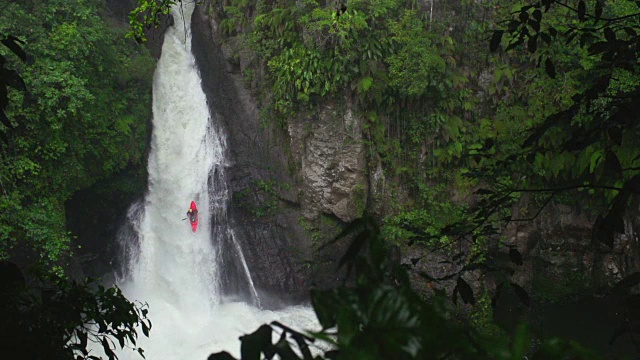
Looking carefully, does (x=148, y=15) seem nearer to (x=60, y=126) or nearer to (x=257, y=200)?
(x=60, y=126)

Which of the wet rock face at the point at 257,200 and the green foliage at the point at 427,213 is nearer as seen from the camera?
the green foliage at the point at 427,213

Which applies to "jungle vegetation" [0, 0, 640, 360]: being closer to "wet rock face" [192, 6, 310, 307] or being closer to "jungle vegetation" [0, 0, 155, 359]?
"jungle vegetation" [0, 0, 155, 359]

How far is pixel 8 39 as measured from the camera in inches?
82.8

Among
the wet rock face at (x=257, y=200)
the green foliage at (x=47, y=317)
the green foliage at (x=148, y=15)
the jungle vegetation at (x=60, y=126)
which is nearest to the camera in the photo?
the green foliage at (x=47, y=317)

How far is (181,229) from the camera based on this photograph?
13.6 meters

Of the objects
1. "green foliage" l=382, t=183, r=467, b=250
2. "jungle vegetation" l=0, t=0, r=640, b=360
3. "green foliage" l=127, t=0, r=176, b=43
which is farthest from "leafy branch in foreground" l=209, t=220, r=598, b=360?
"green foliage" l=382, t=183, r=467, b=250

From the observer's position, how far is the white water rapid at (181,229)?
12120mm

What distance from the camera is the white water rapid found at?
39.8ft

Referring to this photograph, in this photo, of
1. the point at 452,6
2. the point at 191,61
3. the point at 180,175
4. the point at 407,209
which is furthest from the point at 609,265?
the point at 191,61

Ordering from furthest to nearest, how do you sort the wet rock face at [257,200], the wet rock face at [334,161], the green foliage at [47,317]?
the wet rock face at [257,200] < the wet rock face at [334,161] < the green foliage at [47,317]

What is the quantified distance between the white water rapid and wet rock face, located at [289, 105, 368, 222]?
2.32 meters

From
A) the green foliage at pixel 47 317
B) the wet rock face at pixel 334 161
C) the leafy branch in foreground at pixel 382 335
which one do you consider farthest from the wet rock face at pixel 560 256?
the leafy branch in foreground at pixel 382 335

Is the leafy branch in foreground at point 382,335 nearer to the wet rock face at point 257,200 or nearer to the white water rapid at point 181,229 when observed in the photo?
the white water rapid at point 181,229

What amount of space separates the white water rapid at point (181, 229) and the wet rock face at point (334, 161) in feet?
7.60
